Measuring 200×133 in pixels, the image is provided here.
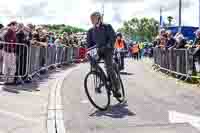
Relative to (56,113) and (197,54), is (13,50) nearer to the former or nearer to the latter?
(56,113)

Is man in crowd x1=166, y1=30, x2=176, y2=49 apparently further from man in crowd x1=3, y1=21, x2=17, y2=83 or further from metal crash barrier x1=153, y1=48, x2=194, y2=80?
man in crowd x1=3, y1=21, x2=17, y2=83

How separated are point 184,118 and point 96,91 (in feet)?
6.56

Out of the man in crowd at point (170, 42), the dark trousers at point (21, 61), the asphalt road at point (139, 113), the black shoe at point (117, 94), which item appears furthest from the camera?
the man in crowd at point (170, 42)

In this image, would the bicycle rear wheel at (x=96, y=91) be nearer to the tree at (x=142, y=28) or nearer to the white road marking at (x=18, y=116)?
the white road marking at (x=18, y=116)

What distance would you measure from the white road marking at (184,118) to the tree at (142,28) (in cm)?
9606

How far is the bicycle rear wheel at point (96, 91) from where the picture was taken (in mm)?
9633

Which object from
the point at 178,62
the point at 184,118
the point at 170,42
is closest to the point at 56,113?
the point at 184,118

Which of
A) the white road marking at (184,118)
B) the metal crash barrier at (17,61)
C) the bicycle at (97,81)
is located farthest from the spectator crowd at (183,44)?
the white road marking at (184,118)

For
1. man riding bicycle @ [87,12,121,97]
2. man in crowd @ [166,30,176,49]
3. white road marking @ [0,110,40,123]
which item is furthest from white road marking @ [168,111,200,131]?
man in crowd @ [166,30,176,49]

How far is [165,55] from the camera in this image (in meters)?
19.6

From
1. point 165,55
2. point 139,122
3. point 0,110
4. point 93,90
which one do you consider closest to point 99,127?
point 139,122

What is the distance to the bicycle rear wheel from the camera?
9.63 metres

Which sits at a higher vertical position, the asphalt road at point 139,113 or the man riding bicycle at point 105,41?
the man riding bicycle at point 105,41

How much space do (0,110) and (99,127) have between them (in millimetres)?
2521
